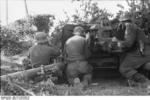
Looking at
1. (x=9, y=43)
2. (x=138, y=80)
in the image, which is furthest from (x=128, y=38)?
(x=9, y=43)

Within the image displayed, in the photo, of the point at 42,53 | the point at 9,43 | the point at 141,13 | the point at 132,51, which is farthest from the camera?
the point at 9,43

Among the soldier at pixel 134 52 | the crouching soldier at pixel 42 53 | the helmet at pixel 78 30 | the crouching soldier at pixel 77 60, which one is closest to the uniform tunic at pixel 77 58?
the crouching soldier at pixel 77 60

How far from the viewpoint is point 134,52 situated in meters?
8.66

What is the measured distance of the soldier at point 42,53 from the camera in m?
8.87

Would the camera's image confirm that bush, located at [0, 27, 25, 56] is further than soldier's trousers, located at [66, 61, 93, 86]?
Yes

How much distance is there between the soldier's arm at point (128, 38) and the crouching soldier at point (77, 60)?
930 millimetres

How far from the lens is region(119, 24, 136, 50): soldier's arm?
8.36 metres

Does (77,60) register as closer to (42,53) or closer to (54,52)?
(54,52)

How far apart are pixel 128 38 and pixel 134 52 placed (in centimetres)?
49

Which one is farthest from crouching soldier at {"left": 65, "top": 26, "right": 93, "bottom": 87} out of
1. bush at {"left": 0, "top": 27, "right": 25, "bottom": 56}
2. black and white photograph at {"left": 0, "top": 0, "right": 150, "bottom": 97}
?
bush at {"left": 0, "top": 27, "right": 25, "bottom": 56}

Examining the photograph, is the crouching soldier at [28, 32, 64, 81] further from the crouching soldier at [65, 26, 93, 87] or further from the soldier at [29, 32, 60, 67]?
the crouching soldier at [65, 26, 93, 87]

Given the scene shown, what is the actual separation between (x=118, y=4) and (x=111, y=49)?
264 centimetres

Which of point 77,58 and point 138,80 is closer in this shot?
point 138,80

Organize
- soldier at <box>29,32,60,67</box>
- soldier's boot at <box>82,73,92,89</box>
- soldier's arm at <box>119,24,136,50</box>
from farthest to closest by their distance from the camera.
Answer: soldier at <box>29,32,60,67</box> < soldier's boot at <box>82,73,92,89</box> < soldier's arm at <box>119,24,136,50</box>
